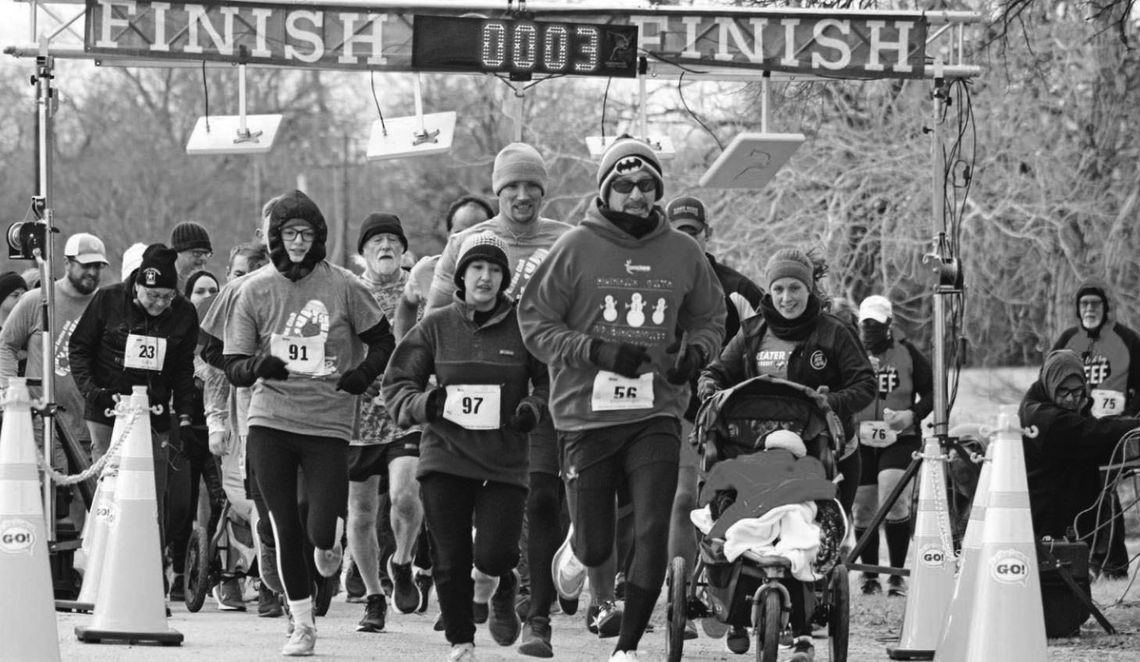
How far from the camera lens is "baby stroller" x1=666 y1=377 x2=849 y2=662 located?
8453 mm

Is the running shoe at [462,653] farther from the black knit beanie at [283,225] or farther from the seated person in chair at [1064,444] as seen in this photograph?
the seated person in chair at [1064,444]

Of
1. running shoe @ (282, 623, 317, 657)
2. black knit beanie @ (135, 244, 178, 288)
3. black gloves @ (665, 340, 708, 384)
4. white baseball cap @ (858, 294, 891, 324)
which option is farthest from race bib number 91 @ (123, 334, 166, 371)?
white baseball cap @ (858, 294, 891, 324)

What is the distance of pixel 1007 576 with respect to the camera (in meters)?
8.38

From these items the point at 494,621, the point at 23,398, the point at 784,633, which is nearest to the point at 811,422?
the point at 784,633

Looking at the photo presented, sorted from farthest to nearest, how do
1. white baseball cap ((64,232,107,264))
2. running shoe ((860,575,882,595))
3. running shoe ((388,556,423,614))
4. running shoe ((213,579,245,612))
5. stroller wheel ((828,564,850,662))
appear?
running shoe ((860,575,882,595)), white baseball cap ((64,232,107,264)), running shoe ((213,579,245,612)), running shoe ((388,556,423,614)), stroller wheel ((828,564,850,662))

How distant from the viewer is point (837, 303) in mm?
14156

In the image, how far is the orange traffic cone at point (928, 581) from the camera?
10.1 m

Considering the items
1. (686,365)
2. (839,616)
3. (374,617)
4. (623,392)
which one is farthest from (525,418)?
(374,617)

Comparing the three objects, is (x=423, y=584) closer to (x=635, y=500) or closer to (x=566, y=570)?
(x=566, y=570)

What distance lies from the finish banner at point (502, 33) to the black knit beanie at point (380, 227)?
3.09 ft

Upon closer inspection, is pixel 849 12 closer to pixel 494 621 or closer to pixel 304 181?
pixel 494 621

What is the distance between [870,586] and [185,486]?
4.77 meters

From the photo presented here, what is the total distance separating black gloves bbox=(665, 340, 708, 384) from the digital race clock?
13.9 ft

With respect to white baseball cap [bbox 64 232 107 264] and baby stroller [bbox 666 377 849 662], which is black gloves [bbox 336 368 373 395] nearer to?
baby stroller [bbox 666 377 849 662]
